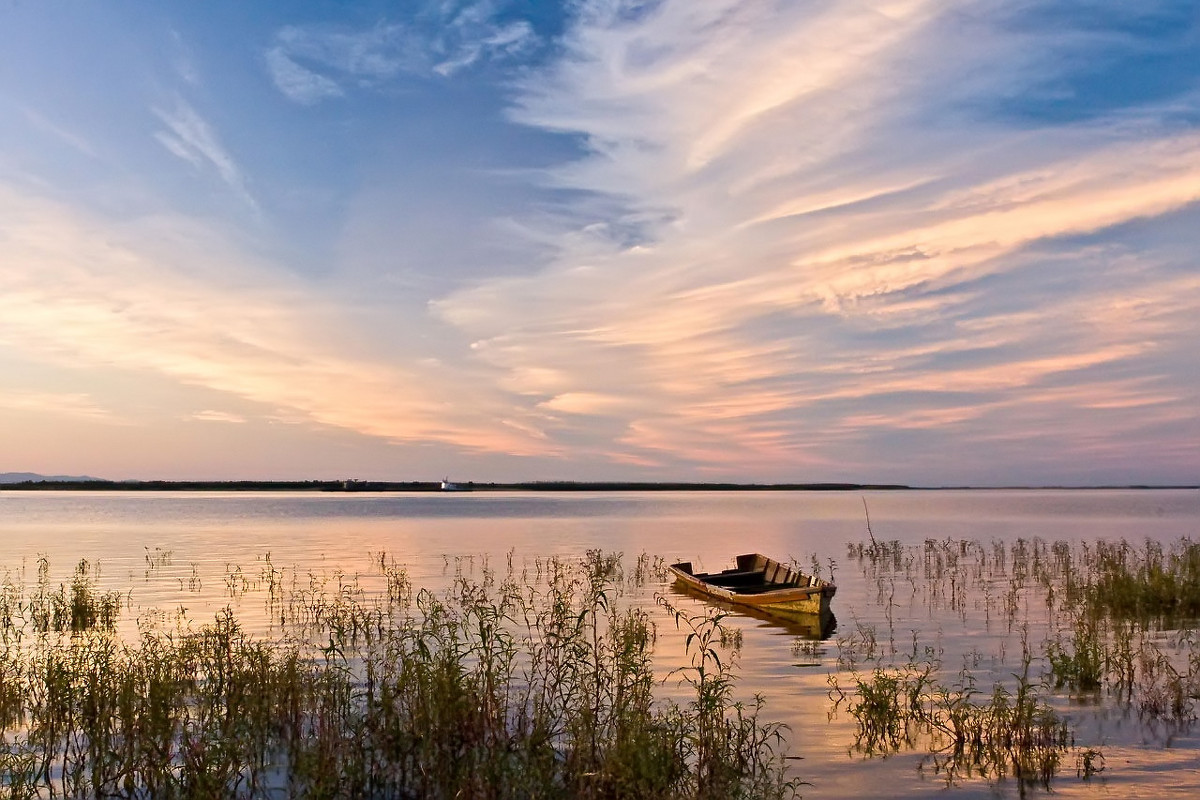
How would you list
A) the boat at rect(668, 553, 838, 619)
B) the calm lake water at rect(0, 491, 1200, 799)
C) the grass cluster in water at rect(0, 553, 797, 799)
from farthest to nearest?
the boat at rect(668, 553, 838, 619)
the calm lake water at rect(0, 491, 1200, 799)
the grass cluster in water at rect(0, 553, 797, 799)

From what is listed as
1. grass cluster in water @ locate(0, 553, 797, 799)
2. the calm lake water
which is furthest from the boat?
grass cluster in water @ locate(0, 553, 797, 799)

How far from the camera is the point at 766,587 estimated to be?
29531 mm

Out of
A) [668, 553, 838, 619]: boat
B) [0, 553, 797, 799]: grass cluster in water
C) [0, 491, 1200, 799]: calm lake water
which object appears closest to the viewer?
[0, 553, 797, 799]: grass cluster in water

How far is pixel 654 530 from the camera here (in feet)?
228

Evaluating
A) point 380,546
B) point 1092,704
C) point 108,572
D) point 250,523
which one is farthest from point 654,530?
point 1092,704

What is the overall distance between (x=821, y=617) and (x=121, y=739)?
16475mm

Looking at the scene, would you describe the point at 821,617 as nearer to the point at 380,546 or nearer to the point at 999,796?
the point at 999,796

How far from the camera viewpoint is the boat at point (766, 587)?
23.1 metres

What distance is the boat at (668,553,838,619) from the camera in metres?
23.1

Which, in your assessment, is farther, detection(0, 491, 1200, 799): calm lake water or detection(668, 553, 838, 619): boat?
detection(668, 553, 838, 619): boat

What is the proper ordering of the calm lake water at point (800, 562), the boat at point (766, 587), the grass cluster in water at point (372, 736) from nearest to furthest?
the grass cluster in water at point (372, 736), the calm lake water at point (800, 562), the boat at point (766, 587)

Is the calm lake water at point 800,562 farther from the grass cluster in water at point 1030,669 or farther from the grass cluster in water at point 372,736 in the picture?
the grass cluster in water at point 372,736

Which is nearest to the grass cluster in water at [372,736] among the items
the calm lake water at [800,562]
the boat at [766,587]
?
the calm lake water at [800,562]

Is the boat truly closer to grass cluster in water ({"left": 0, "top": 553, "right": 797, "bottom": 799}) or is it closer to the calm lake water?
the calm lake water
